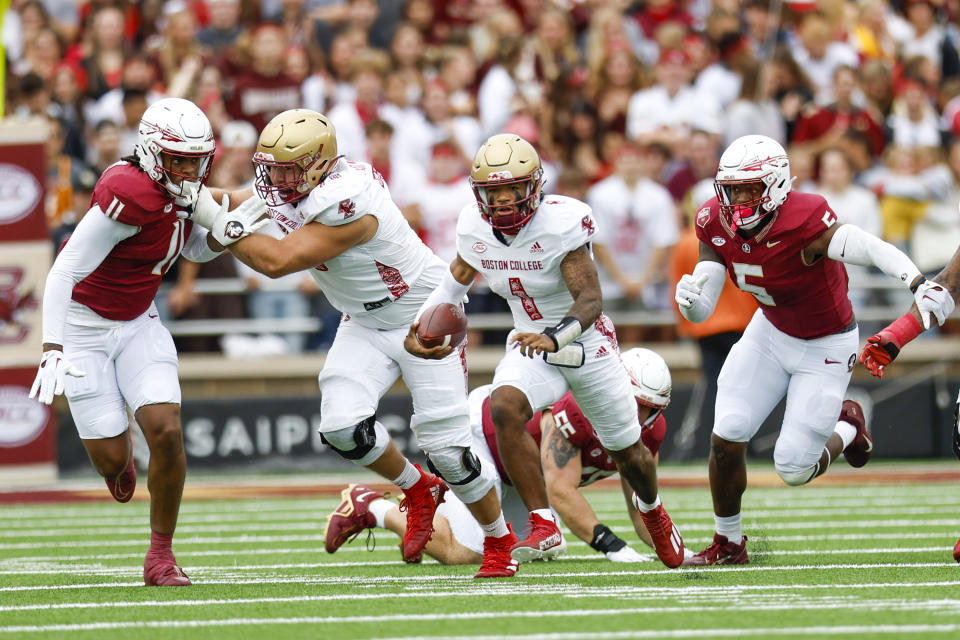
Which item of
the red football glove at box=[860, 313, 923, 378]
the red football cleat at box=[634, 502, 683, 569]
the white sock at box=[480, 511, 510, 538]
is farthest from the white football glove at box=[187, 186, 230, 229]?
the red football glove at box=[860, 313, 923, 378]

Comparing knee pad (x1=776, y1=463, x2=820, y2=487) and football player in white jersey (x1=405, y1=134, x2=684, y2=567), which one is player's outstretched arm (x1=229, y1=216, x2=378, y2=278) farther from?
knee pad (x1=776, y1=463, x2=820, y2=487)

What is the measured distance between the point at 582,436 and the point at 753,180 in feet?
4.67

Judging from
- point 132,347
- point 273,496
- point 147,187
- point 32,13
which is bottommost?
point 273,496

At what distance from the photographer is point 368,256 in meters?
6.61

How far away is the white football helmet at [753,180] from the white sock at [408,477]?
67.0 inches

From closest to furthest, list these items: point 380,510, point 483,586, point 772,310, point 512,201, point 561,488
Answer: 1. point 483,586
2. point 512,201
3. point 772,310
4. point 561,488
5. point 380,510

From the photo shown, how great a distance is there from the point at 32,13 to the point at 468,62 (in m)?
3.75

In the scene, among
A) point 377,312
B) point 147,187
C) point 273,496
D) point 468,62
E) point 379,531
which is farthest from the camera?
point 468,62

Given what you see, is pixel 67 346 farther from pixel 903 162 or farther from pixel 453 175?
pixel 903 162

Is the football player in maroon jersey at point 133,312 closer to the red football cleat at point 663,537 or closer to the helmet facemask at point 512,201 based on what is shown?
the helmet facemask at point 512,201

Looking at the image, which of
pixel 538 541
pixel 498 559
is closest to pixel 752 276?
pixel 538 541

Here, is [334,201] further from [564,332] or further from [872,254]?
[872,254]

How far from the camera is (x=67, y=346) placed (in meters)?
6.50

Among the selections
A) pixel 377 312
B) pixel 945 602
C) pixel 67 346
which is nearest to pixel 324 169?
pixel 377 312
